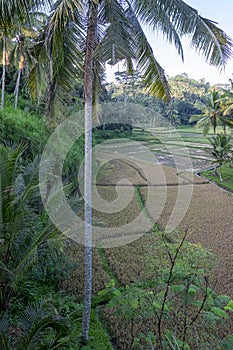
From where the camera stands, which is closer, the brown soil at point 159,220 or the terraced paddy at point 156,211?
the brown soil at point 159,220

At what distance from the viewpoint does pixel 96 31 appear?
5.33 metres

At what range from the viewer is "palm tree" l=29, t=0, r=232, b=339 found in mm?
4617

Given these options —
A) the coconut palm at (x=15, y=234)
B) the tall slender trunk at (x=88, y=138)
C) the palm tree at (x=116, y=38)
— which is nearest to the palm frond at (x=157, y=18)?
the palm tree at (x=116, y=38)

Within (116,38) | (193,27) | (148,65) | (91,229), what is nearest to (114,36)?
(116,38)

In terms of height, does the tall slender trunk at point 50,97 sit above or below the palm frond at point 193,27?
below

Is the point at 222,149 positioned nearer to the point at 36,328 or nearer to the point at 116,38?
the point at 116,38

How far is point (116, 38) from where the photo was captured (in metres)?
4.56

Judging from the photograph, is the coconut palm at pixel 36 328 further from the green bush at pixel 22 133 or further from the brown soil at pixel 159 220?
the green bush at pixel 22 133

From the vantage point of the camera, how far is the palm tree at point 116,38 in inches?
182

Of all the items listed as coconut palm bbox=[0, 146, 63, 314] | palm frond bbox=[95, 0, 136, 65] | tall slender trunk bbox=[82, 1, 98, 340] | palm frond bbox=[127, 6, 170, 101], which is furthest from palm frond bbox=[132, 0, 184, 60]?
coconut palm bbox=[0, 146, 63, 314]

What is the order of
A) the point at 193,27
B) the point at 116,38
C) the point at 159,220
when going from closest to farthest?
the point at 116,38
the point at 193,27
the point at 159,220

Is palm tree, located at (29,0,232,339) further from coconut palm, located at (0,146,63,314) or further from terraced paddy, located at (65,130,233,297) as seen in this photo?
terraced paddy, located at (65,130,233,297)

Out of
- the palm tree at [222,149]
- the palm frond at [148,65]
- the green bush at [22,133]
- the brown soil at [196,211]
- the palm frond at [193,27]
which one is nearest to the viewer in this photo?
the palm frond at [193,27]

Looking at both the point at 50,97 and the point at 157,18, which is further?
the point at 50,97
